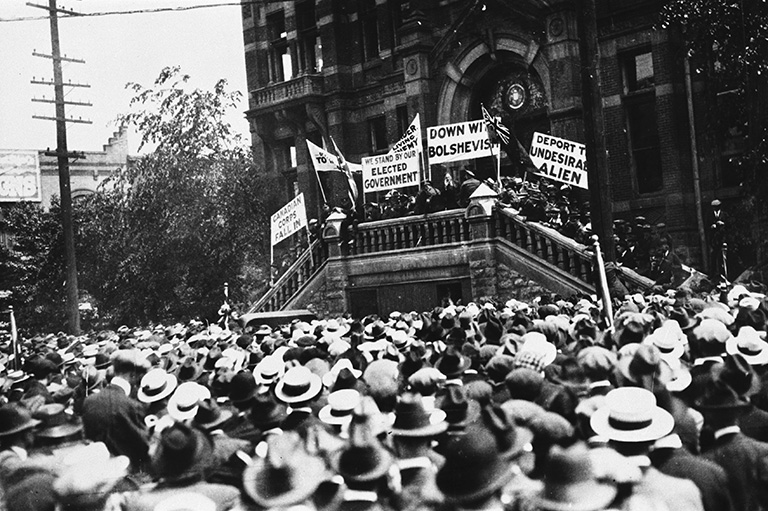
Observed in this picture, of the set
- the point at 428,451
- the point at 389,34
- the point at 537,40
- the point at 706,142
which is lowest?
the point at 428,451

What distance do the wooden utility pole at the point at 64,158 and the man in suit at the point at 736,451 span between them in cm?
1888

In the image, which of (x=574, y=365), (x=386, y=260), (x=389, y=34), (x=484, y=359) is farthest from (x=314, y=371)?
(x=389, y=34)

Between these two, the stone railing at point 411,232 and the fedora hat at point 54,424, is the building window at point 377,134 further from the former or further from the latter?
the fedora hat at point 54,424

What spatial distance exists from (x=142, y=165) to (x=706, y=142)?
1524cm

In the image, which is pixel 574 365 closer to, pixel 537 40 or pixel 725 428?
pixel 725 428

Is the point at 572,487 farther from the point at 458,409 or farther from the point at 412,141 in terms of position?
the point at 412,141

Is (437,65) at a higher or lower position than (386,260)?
higher

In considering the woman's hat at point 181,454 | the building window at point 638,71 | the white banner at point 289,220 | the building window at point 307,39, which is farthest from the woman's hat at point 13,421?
the building window at point 307,39

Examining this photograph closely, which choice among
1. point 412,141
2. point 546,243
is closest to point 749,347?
point 546,243

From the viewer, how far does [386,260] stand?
63.9ft

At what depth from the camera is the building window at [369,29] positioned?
2619 cm

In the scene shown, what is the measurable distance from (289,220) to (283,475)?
16.2 meters

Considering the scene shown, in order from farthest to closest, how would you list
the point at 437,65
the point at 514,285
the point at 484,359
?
the point at 437,65, the point at 514,285, the point at 484,359

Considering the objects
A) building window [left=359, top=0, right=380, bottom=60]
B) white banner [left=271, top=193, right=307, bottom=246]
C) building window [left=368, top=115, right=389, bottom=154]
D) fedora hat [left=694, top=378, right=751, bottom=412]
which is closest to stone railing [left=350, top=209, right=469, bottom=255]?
white banner [left=271, top=193, right=307, bottom=246]
